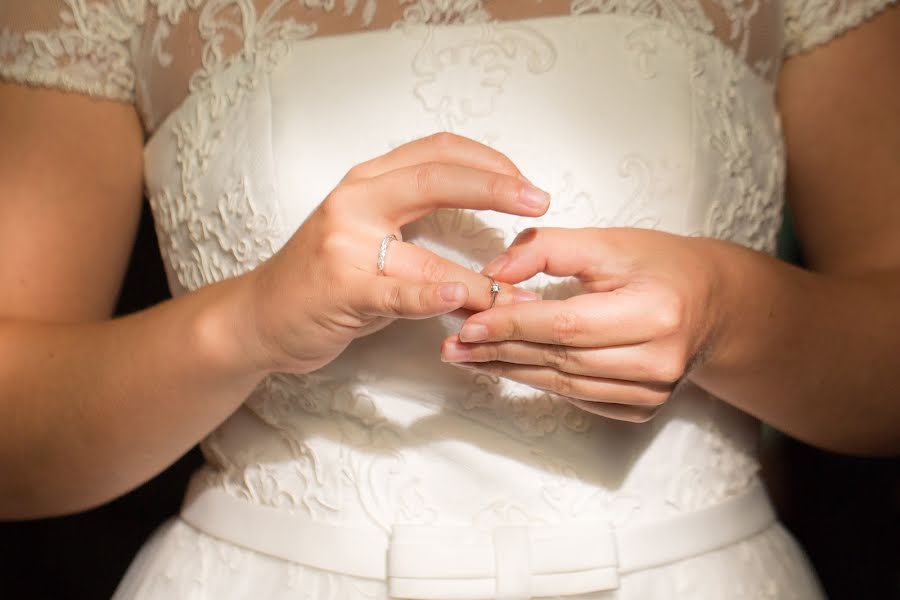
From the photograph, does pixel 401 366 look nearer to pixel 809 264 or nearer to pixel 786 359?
pixel 786 359

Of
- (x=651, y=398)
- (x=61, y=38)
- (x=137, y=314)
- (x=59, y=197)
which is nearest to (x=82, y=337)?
(x=137, y=314)

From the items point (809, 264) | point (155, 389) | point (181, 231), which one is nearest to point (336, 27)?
point (181, 231)

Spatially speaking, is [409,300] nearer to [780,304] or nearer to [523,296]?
[523,296]

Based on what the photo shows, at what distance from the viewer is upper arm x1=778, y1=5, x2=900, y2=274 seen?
90cm

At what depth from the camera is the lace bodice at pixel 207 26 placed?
82 centimetres

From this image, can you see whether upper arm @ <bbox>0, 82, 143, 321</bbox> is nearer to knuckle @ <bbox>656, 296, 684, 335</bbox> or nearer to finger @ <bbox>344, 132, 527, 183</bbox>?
finger @ <bbox>344, 132, 527, 183</bbox>

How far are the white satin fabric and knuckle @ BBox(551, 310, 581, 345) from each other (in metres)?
0.15

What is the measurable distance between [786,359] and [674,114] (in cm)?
25

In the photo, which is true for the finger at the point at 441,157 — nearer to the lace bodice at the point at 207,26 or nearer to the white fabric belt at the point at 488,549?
the lace bodice at the point at 207,26

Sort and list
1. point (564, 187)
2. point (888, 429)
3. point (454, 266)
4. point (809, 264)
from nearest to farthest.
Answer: point (454, 266), point (564, 187), point (888, 429), point (809, 264)

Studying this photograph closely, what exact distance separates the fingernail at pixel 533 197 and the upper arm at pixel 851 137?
17.8 inches

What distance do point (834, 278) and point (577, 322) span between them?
37cm

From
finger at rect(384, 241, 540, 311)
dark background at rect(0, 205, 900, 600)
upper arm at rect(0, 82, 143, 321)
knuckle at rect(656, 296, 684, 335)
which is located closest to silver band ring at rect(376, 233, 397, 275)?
finger at rect(384, 241, 540, 311)

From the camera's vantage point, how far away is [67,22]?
0.86m
